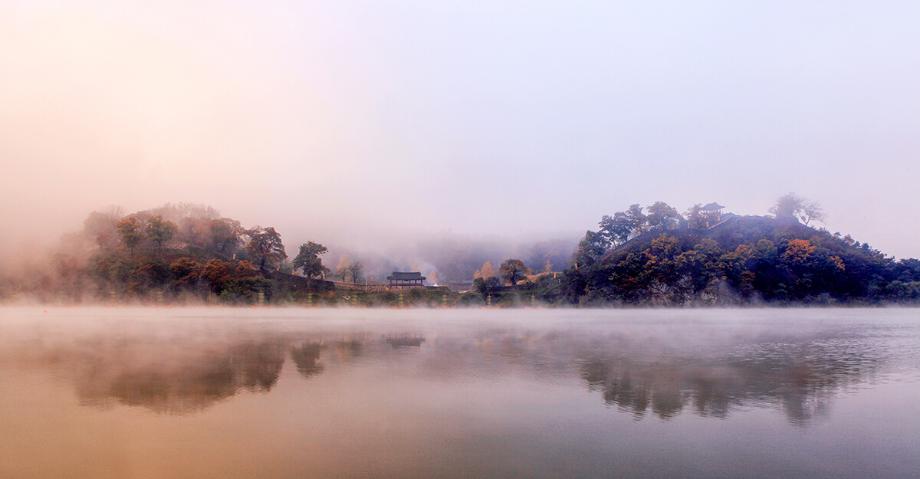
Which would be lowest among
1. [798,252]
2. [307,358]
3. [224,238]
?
[307,358]

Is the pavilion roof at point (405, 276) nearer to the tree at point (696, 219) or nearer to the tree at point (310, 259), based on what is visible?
the tree at point (310, 259)

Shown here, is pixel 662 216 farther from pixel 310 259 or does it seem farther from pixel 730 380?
pixel 730 380

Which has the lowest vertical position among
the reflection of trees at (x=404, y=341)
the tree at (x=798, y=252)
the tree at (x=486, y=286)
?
the reflection of trees at (x=404, y=341)

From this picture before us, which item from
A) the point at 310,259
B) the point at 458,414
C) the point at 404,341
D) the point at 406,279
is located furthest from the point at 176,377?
the point at 406,279

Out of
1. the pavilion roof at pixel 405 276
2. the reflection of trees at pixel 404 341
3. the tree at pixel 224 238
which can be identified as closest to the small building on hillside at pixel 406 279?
the pavilion roof at pixel 405 276

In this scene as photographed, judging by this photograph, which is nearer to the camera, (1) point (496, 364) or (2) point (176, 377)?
(2) point (176, 377)

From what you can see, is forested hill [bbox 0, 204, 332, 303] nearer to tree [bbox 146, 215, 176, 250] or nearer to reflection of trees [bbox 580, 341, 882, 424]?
tree [bbox 146, 215, 176, 250]

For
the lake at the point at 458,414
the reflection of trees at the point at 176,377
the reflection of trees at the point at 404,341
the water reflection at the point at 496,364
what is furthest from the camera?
the reflection of trees at the point at 404,341

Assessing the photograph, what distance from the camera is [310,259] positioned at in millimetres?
76938

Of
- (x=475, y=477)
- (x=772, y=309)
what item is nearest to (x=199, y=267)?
(x=772, y=309)

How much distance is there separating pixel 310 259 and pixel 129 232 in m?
21.9

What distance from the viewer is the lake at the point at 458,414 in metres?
8.84

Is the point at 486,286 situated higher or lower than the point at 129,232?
lower

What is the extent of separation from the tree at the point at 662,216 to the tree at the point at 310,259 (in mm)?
44909
